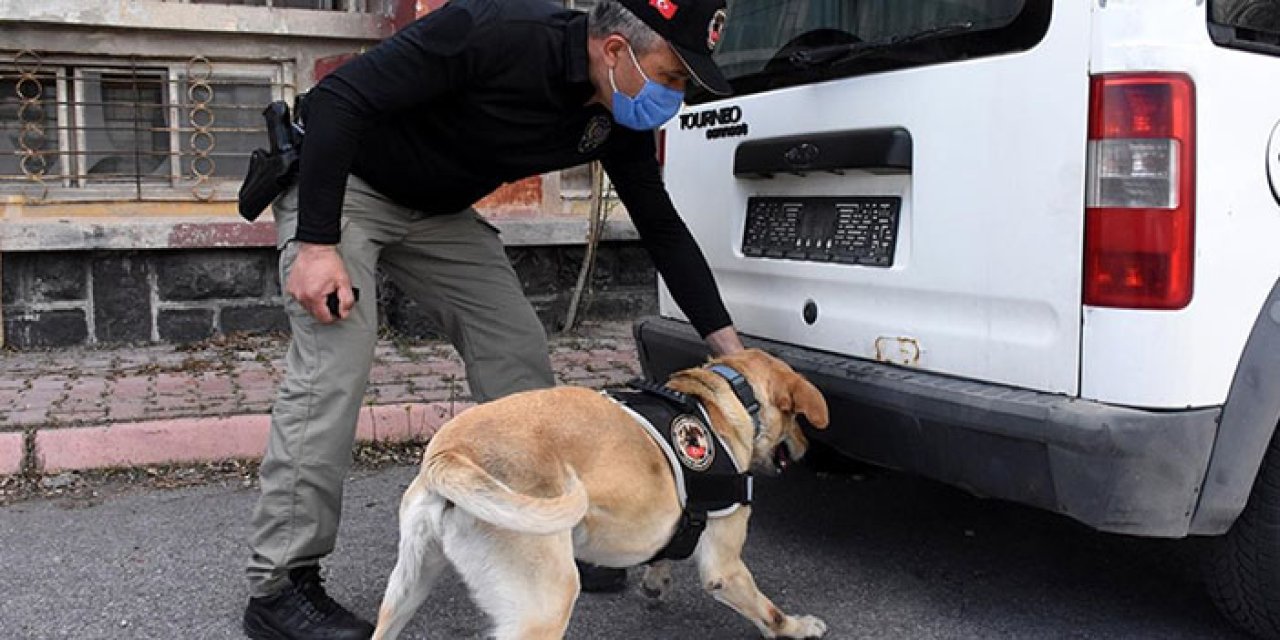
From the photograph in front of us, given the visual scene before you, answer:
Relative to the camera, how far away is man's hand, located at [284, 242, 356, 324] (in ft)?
8.95

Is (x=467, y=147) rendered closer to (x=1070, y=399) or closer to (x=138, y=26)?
(x=1070, y=399)

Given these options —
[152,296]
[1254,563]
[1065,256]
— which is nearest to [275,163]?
[1065,256]

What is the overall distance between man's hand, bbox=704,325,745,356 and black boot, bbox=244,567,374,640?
1238 mm

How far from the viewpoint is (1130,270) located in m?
2.35

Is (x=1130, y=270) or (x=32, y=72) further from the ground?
(x=32, y=72)

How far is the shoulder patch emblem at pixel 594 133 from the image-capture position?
3.03 metres

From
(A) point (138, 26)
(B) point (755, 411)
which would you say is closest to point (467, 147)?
(B) point (755, 411)

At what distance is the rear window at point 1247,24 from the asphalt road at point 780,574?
1532 millimetres

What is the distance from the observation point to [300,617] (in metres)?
2.81

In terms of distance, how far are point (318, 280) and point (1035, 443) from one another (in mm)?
1732

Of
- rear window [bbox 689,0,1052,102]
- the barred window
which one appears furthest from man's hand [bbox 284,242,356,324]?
the barred window

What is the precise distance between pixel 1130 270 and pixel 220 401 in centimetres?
385

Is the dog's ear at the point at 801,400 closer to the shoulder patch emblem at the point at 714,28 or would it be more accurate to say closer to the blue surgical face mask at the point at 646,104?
the blue surgical face mask at the point at 646,104

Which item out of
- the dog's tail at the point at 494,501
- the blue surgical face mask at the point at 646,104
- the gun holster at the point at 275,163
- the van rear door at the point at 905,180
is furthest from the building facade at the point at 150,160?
the dog's tail at the point at 494,501
